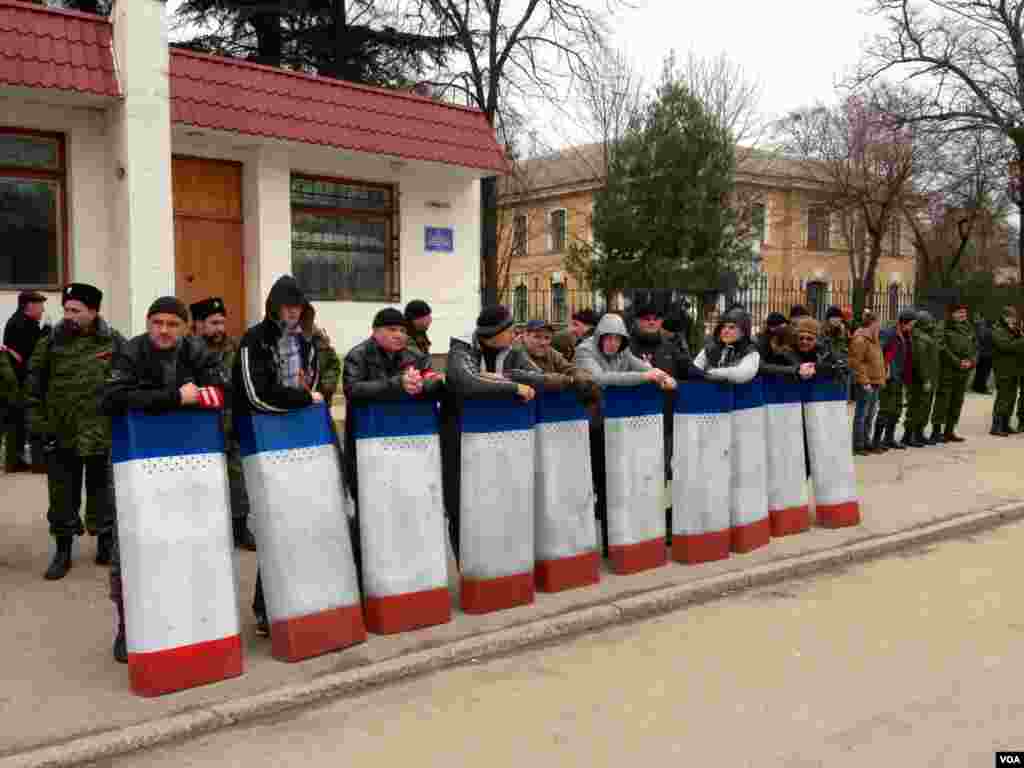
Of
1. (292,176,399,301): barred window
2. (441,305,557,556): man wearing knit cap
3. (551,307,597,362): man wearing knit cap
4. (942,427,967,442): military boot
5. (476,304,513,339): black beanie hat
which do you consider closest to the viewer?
(441,305,557,556): man wearing knit cap

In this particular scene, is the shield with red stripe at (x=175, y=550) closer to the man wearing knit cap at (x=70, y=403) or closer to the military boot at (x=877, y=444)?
the man wearing knit cap at (x=70, y=403)

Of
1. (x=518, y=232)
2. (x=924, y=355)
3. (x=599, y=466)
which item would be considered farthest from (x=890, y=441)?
(x=518, y=232)

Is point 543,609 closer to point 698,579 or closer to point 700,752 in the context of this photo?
point 698,579

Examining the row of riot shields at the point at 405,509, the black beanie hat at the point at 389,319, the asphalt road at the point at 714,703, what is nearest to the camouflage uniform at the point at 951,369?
the row of riot shields at the point at 405,509

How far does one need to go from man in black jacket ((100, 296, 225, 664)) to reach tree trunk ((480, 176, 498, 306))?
1543cm

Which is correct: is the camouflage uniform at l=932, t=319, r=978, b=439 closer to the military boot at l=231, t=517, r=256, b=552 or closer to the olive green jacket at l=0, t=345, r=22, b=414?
the military boot at l=231, t=517, r=256, b=552

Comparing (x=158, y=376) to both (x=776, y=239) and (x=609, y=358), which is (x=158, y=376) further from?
(x=776, y=239)

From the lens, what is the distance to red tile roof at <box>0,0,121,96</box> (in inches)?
Result: 400

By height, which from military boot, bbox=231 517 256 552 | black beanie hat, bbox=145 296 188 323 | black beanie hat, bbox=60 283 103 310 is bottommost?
military boot, bbox=231 517 256 552

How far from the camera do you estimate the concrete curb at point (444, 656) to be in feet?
13.3

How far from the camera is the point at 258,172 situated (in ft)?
42.2

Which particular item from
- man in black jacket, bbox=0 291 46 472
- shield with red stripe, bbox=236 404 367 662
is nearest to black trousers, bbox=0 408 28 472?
man in black jacket, bbox=0 291 46 472

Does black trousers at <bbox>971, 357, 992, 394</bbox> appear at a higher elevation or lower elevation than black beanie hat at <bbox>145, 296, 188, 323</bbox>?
lower

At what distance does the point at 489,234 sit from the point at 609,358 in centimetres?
1571
